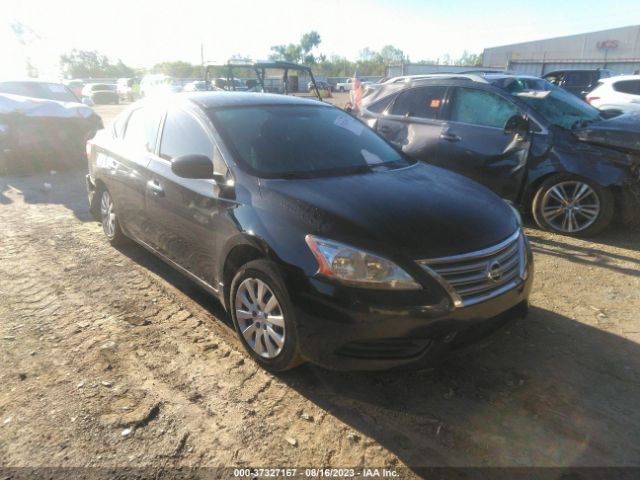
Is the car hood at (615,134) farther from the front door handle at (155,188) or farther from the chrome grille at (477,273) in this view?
the front door handle at (155,188)

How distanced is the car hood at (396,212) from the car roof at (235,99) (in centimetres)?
109

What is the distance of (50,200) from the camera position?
686cm

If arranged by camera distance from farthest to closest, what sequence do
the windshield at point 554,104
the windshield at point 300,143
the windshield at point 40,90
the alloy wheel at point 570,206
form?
1. the windshield at point 40,90
2. the windshield at point 554,104
3. the alloy wheel at point 570,206
4. the windshield at point 300,143

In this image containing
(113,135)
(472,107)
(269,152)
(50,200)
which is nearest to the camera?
(269,152)

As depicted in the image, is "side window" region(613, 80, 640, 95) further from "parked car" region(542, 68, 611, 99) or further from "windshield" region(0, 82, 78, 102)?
"windshield" region(0, 82, 78, 102)

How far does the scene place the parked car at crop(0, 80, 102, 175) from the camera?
8273mm

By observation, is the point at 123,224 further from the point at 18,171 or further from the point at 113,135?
the point at 18,171

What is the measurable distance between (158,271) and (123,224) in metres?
0.60

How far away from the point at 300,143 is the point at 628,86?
12.3 meters

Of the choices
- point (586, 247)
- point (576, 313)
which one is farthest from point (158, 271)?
point (586, 247)

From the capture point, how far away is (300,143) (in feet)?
11.5

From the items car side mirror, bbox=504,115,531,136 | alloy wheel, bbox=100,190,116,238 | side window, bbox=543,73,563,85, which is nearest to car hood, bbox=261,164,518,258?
car side mirror, bbox=504,115,531,136

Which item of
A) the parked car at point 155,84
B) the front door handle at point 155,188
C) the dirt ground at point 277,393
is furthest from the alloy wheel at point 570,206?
the parked car at point 155,84

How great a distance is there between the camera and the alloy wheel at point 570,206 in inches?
197
